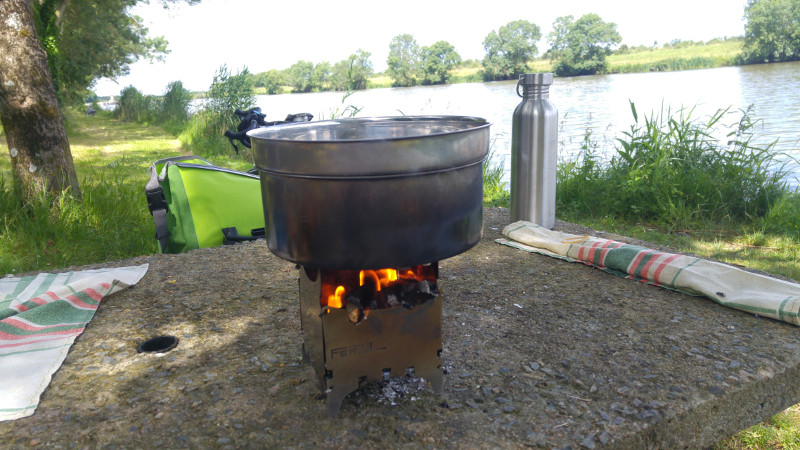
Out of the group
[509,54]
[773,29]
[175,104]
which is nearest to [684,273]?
[175,104]

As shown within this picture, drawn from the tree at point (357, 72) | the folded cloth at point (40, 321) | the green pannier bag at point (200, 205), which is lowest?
the folded cloth at point (40, 321)

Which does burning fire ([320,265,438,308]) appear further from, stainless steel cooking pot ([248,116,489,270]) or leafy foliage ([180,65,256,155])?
leafy foliage ([180,65,256,155])

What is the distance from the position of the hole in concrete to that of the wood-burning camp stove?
0.75 meters

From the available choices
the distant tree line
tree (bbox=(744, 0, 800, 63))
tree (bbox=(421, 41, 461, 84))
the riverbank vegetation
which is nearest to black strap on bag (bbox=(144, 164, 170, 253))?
the riverbank vegetation

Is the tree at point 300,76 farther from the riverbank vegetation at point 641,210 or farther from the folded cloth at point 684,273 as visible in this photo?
the folded cloth at point 684,273

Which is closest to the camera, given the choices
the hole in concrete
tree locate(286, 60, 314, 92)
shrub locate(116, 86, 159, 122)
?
the hole in concrete

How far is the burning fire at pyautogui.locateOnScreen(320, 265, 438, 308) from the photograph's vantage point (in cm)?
175

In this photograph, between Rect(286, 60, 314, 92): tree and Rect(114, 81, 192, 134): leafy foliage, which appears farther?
Rect(286, 60, 314, 92): tree

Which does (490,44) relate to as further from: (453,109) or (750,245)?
(750,245)

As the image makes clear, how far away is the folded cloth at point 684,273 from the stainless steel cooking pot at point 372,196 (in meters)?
1.60

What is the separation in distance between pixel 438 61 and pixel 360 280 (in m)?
31.1

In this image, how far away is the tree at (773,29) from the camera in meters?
25.9

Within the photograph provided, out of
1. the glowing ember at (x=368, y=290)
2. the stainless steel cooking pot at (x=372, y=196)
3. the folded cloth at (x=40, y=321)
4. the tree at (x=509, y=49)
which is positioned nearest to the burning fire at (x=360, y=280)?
the glowing ember at (x=368, y=290)

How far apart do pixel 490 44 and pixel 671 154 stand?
3259 centimetres
